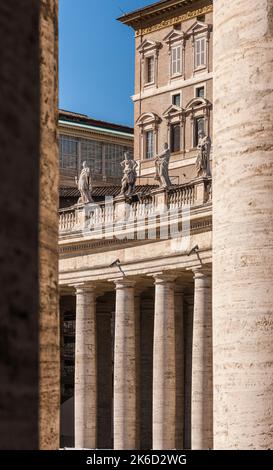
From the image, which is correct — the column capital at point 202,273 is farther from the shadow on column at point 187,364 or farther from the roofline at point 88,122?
the roofline at point 88,122

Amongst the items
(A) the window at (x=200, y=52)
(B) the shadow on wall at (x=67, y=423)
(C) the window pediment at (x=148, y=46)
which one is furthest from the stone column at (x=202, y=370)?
(C) the window pediment at (x=148, y=46)

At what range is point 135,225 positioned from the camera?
7369 centimetres

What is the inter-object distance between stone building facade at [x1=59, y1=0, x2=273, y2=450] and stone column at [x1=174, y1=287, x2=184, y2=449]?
101 millimetres

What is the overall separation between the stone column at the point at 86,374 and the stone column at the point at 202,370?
11.7 m

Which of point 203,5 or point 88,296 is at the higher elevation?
point 203,5

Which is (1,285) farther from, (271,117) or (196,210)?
(196,210)

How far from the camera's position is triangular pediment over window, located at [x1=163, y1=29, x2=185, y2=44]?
341 feet

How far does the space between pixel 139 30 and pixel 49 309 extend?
332 feet

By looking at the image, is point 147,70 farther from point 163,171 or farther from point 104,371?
point 163,171

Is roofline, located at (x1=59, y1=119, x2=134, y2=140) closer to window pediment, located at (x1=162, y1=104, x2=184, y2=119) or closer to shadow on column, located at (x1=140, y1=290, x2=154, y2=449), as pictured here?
window pediment, located at (x1=162, y1=104, x2=184, y2=119)

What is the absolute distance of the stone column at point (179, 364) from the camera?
70.7m

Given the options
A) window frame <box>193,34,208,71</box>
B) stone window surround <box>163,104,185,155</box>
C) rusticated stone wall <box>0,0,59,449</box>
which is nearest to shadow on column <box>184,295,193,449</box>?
stone window surround <box>163,104,185,155</box>
